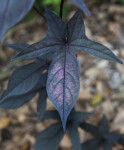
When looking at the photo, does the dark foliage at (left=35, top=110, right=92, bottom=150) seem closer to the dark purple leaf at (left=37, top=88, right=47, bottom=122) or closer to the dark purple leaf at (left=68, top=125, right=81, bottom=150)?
the dark purple leaf at (left=68, top=125, right=81, bottom=150)

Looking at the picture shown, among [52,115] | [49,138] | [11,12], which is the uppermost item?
[11,12]

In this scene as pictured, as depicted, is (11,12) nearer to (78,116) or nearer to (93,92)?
(78,116)

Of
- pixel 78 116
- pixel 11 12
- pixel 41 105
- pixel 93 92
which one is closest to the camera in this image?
pixel 11 12

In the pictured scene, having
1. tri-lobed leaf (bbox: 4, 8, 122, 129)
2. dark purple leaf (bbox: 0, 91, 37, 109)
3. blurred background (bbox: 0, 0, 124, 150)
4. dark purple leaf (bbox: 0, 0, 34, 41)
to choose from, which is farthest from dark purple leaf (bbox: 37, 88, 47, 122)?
dark purple leaf (bbox: 0, 0, 34, 41)

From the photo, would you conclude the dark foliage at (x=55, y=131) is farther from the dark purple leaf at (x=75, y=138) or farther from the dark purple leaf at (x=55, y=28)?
the dark purple leaf at (x=55, y=28)

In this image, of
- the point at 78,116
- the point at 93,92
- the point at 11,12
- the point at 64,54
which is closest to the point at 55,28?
the point at 64,54

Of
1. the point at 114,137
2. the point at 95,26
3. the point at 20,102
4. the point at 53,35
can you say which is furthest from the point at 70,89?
the point at 95,26

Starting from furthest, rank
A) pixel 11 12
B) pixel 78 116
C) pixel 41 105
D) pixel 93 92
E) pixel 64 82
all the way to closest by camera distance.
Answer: pixel 93 92 < pixel 78 116 < pixel 41 105 < pixel 64 82 < pixel 11 12
